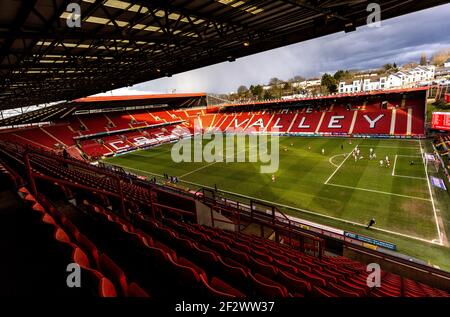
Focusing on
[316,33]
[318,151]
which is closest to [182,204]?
[316,33]

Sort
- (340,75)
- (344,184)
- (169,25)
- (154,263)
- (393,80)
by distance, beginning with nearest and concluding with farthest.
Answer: (154,263) → (169,25) → (344,184) → (393,80) → (340,75)

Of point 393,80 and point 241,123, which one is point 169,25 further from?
point 393,80

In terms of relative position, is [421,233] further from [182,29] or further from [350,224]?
[182,29]

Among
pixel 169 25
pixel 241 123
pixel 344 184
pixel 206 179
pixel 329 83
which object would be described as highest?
pixel 329 83

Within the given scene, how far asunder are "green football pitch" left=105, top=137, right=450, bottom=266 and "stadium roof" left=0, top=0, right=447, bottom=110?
11.3 metres

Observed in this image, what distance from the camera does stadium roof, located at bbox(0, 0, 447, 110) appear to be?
6609mm

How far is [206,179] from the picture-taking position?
80.1 feet

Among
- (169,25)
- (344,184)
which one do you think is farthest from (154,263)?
(344,184)

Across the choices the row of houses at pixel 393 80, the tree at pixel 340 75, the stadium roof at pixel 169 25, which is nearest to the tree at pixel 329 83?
the tree at pixel 340 75

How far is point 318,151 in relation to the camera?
3112cm

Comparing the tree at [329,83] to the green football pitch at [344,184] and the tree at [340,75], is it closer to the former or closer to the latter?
the tree at [340,75]

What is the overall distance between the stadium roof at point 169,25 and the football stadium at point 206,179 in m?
0.07

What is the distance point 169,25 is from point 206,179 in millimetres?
17407

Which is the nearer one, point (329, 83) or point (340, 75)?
point (329, 83)
